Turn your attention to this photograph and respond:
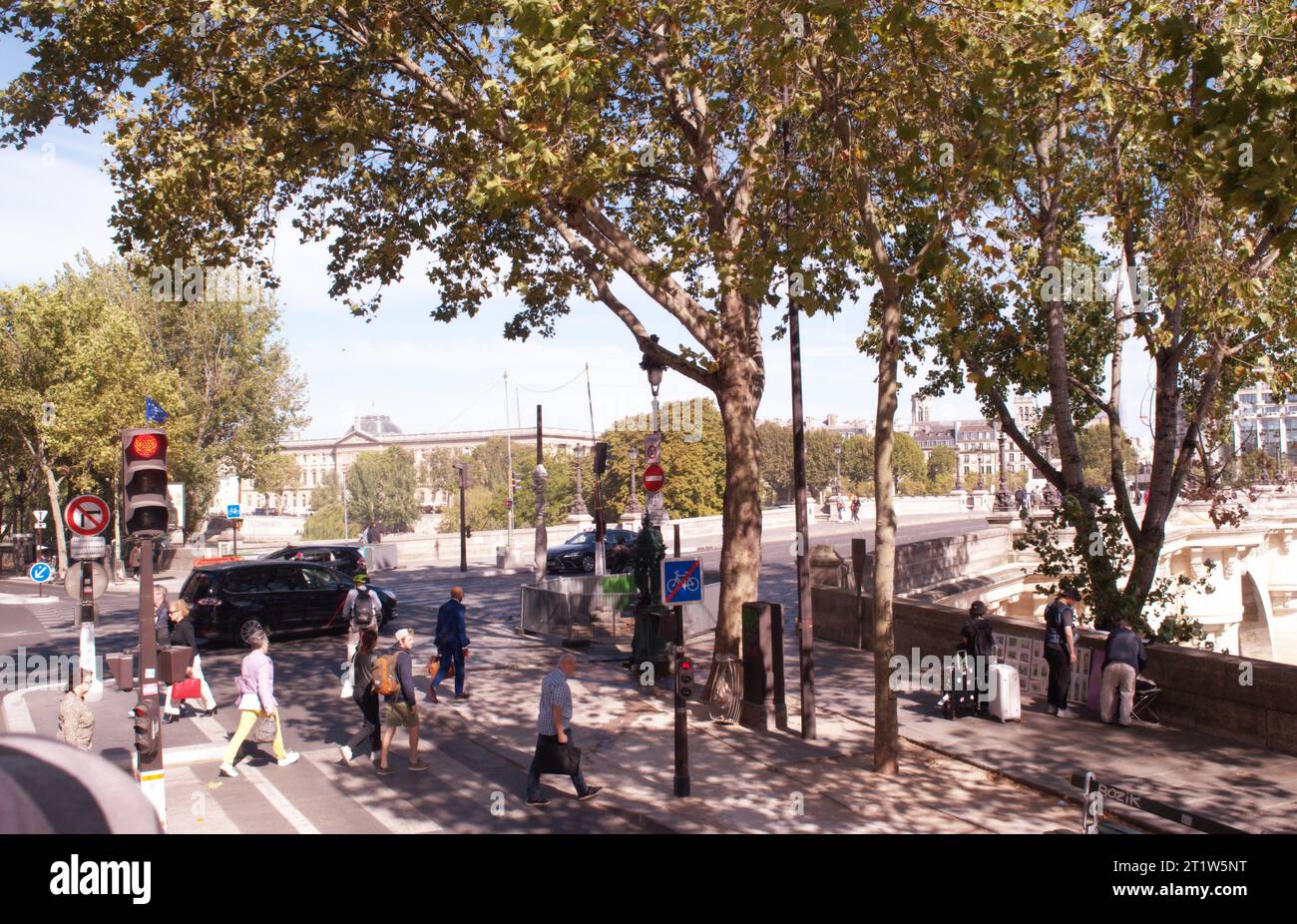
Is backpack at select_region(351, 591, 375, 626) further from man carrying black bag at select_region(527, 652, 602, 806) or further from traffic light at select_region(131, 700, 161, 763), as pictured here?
traffic light at select_region(131, 700, 161, 763)

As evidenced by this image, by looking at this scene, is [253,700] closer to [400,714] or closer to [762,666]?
[400,714]

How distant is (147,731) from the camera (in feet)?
29.6

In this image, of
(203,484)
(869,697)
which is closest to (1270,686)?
(869,697)

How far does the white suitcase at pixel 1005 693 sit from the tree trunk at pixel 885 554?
114 inches

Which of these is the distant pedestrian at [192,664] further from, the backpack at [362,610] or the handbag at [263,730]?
the backpack at [362,610]

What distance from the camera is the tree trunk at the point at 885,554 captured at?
1107 centimetres

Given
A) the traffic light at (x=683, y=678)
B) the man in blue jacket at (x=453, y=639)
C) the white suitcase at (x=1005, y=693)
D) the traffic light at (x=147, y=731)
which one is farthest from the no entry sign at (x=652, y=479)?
the traffic light at (x=147, y=731)

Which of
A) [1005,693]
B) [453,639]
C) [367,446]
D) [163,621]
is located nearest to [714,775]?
[1005,693]

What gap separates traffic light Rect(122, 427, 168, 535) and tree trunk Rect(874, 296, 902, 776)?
708cm

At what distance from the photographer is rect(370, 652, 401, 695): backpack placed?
1132cm

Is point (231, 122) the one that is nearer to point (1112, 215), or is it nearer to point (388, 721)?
point (388, 721)

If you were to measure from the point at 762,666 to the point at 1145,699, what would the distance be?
4.96 metres

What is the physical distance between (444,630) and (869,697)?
6262 mm

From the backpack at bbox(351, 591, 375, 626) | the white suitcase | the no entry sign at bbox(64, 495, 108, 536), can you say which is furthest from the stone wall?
the no entry sign at bbox(64, 495, 108, 536)
